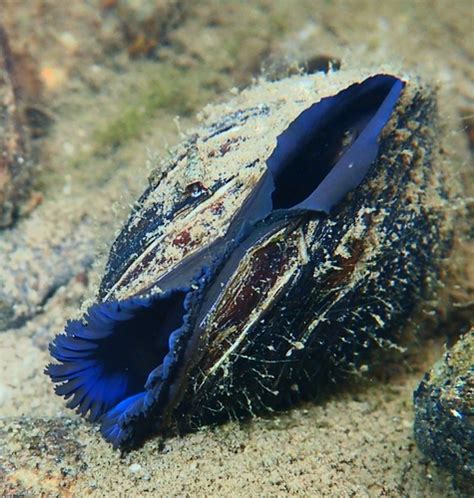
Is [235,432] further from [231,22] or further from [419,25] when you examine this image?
[419,25]

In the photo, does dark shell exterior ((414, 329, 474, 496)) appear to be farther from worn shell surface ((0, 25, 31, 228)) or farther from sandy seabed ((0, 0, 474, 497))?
worn shell surface ((0, 25, 31, 228))

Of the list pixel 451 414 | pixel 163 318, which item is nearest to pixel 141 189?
pixel 163 318

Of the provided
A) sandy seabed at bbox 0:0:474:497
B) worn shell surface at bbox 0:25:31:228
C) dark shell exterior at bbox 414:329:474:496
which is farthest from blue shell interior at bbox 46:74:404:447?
worn shell surface at bbox 0:25:31:228

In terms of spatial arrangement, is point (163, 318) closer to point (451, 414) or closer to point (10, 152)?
point (451, 414)

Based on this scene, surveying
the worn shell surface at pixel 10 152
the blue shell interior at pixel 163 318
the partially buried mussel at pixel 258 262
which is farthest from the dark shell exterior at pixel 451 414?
the worn shell surface at pixel 10 152

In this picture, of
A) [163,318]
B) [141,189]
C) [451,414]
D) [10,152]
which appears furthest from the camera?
[10,152]

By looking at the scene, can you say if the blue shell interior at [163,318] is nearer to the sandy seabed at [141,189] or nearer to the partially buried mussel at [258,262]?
the partially buried mussel at [258,262]

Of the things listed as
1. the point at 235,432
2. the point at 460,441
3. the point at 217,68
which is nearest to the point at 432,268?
the point at 460,441
